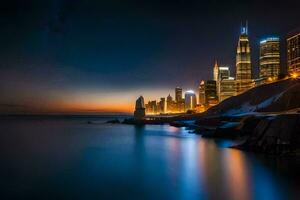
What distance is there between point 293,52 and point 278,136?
168860 millimetres

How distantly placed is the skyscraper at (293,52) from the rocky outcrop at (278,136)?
150 meters

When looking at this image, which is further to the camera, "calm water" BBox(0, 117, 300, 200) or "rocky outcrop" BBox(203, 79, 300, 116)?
"rocky outcrop" BBox(203, 79, 300, 116)

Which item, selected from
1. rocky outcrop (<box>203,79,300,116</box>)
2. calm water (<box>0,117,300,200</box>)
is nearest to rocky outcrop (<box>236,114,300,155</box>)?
calm water (<box>0,117,300,200</box>)

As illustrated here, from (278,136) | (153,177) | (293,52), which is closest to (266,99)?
(293,52)

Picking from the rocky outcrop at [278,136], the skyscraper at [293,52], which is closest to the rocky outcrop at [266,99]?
the skyscraper at [293,52]

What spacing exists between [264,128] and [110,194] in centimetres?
2777

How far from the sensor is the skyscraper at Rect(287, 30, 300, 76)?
181875mm

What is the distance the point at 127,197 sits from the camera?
77.5ft

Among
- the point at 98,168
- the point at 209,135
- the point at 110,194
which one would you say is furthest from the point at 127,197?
the point at 209,135

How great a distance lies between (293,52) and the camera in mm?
188250

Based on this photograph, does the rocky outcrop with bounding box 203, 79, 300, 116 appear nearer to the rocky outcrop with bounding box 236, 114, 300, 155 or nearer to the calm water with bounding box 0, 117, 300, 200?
the rocky outcrop with bounding box 236, 114, 300, 155

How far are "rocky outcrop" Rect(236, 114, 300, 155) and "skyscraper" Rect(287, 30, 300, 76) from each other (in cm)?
15036

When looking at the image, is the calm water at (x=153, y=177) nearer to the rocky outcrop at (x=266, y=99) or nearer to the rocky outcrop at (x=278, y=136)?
the rocky outcrop at (x=278, y=136)

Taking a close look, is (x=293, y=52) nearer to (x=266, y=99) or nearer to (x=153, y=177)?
(x=266, y=99)
